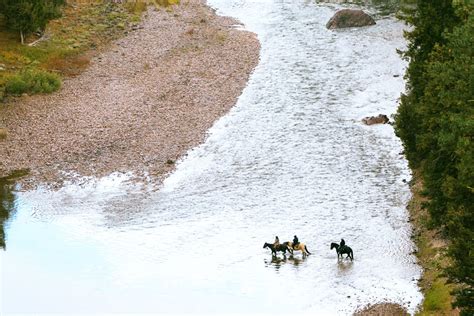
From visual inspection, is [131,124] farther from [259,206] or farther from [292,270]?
[292,270]

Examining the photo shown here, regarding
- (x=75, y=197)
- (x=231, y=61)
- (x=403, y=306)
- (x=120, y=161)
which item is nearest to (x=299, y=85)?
(x=231, y=61)

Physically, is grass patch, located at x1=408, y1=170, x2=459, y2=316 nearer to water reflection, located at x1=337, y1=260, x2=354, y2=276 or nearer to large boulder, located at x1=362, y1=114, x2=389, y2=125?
water reflection, located at x1=337, y1=260, x2=354, y2=276

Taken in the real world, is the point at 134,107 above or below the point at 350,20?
below

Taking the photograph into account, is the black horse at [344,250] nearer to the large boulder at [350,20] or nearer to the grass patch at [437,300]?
the grass patch at [437,300]

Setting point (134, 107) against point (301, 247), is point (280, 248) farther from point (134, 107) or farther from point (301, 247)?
point (134, 107)

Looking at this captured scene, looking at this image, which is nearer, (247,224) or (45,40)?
(247,224)

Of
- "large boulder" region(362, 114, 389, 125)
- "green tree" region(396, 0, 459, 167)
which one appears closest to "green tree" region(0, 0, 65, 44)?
"large boulder" region(362, 114, 389, 125)

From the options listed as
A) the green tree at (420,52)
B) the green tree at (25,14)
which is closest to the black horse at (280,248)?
the green tree at (420,52)

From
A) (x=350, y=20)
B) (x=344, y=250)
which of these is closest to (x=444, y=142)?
(x=344, y=250)
